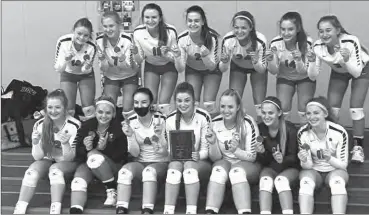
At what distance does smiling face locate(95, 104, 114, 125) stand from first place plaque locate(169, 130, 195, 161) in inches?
22.0

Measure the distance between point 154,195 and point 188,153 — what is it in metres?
0.43

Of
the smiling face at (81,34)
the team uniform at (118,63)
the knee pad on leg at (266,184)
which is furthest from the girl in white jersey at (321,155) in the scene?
the smiling face at (81,34)

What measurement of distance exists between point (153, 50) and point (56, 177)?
1.45 metres

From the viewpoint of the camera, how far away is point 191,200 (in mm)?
5547

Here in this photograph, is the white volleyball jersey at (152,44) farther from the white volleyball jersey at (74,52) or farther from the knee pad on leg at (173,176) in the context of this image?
the knee pad on leg at (173,176)

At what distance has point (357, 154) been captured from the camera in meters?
6.10

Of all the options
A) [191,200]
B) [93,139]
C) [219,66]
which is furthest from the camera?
[219,66]

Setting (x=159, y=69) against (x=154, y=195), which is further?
(x=159, y=69)

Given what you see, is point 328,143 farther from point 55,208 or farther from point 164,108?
point 55,208

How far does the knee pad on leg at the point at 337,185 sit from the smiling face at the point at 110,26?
234 centimetres

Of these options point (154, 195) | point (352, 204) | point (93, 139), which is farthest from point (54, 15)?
point (352, 204)

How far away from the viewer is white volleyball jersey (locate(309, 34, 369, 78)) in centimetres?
606

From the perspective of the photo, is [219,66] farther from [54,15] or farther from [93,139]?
[54,15]

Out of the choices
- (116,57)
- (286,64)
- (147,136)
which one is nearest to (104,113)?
(147,136)
